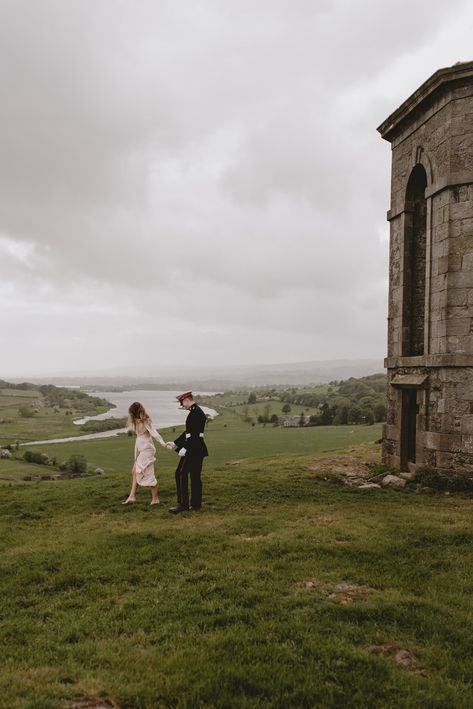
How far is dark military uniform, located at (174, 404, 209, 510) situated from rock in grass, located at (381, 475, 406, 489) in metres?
5.51

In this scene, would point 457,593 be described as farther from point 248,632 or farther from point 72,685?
point 72,685

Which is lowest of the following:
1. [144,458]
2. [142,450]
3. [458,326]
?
[144,458]

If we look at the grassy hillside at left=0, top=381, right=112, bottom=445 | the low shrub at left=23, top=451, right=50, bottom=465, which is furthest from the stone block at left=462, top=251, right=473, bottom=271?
the grassy hillside at left=0, top=381, right=112, bottom=445

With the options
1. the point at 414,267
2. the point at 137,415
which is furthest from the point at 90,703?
the point at 414,267

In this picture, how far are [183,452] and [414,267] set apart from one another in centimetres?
974

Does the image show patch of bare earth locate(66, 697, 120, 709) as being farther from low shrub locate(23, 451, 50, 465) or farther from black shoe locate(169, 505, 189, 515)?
low shrub locate(23, 451, 50, 465)

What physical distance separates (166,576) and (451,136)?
497 inches

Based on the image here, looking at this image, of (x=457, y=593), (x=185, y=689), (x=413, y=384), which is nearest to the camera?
(x=185, y=689)

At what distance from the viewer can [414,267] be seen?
15352 millimetres

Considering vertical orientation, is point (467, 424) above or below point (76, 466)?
above

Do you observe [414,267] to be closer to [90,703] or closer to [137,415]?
[137,415]

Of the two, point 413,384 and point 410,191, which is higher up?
point 410,191

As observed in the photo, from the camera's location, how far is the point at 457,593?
592 cm

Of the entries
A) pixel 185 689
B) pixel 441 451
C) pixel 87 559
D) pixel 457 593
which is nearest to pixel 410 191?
pixel 441 451
